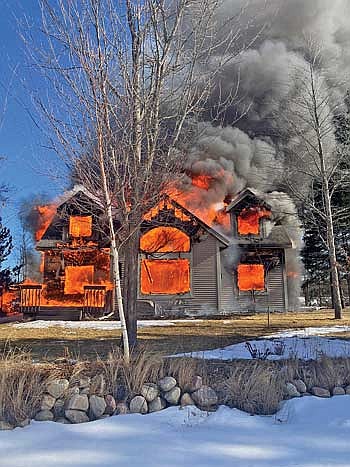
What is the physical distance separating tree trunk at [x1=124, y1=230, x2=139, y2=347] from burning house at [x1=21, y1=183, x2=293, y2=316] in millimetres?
8263

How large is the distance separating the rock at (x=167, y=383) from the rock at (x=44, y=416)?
0.92 meters

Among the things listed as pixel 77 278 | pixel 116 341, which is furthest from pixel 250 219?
pixel 116 341

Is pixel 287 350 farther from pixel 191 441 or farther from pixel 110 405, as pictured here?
pixel 191 441

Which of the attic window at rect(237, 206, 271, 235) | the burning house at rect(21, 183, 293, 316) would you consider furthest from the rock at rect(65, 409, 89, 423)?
the attic window at rect(237, 206, 271, 235)

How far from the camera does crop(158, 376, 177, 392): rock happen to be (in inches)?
151

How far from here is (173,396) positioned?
3.79 m

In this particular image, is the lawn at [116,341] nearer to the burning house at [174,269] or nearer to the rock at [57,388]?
the rock at [57,388]

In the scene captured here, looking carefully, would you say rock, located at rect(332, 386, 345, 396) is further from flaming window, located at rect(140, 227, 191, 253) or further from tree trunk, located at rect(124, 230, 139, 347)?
flaming window, located at rect(140, 227, 191, 253)

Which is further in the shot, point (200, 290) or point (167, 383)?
point (200, 290)

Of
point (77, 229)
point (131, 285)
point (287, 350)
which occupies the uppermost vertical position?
point (77, 229)

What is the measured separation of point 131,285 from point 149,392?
8.62ft

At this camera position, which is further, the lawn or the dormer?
the dormer

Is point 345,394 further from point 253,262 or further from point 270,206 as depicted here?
point 270,206

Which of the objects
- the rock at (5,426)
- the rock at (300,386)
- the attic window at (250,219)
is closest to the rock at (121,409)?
the rock at (5,426)
